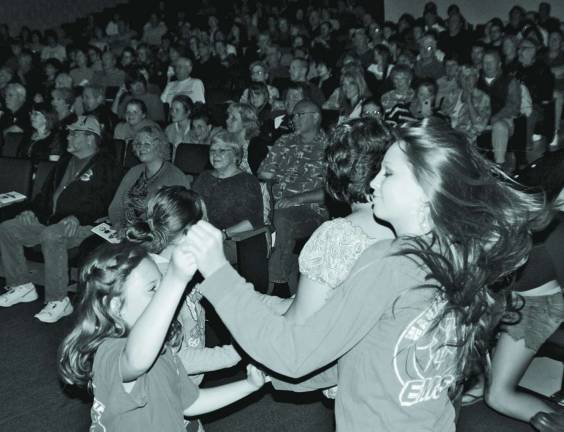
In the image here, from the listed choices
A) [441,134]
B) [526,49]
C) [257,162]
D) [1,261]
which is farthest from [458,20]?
[441,134]

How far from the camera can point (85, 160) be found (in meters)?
4.81

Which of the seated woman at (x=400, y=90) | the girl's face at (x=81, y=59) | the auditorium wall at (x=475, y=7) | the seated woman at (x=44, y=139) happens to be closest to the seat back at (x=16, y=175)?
the seated woman at (x=44, y=139)

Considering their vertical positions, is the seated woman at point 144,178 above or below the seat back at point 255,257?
above

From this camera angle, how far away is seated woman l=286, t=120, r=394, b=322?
5.77 feet

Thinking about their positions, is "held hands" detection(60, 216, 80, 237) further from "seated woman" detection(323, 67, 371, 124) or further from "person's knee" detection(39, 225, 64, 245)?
"seated woman" detection(323, 67, 371, 124)

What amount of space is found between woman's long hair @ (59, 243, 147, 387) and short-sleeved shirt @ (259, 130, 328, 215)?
275 cm

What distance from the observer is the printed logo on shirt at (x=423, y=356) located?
A: 1.20m

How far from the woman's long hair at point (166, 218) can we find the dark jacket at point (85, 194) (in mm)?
2030

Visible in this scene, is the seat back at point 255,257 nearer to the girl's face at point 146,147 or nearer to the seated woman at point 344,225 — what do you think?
the girl's face at point 146,147

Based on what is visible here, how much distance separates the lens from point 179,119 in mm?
6160

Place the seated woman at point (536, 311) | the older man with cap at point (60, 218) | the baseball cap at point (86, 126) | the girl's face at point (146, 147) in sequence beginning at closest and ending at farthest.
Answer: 1. the seated woman at point (536, 311)
2. the girl's face at point (146, 147)
3. the older man with cap at point (60, 218)
4. the baseball cap at point (86, 126)

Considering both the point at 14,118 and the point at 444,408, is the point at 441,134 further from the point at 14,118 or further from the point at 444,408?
the point at 14,118

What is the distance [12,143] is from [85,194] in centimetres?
228

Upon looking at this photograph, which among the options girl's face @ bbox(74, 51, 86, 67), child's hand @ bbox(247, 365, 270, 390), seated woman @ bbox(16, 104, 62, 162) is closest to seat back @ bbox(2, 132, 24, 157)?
seated woman @ bbox(16, 104, 62, 162)
